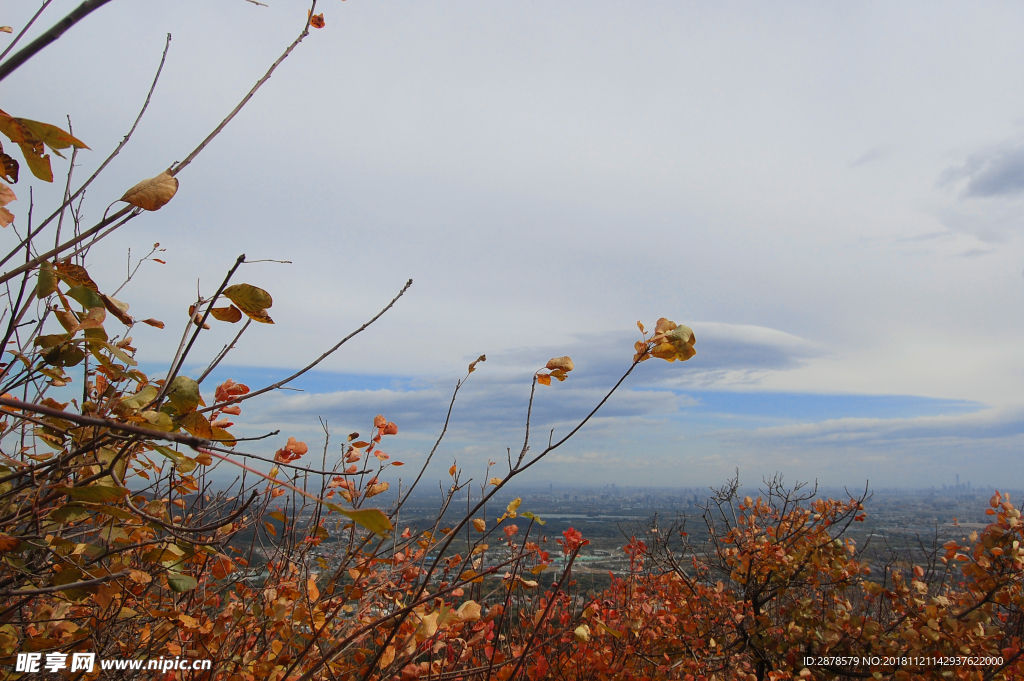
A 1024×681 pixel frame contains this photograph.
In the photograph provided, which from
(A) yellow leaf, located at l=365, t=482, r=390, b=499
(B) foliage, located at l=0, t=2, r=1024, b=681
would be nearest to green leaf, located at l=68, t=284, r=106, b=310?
(B) foliage, located at l=0, t=2, r=1024, b=681

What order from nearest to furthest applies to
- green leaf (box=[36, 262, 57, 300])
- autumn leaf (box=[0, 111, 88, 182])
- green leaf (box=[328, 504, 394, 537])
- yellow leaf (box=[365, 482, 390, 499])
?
green leaf (box=[328, 504, 394, 537]), autumn leaf (box=[0, 111, 88, 182]), green leaf (box=[36, 262, 57, 300]), yellow leaf (box=[365, 482, 390, 499])

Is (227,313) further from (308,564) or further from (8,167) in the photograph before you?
(308,564)

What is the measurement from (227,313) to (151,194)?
0.32 metres

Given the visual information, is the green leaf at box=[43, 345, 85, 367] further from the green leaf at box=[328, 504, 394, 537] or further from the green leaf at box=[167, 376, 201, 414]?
Result: the green leaf at box=[328, 504, 394, 537]

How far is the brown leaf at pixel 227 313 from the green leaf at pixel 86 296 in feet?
0.69

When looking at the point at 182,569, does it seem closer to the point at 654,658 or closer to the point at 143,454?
the point at 143,454

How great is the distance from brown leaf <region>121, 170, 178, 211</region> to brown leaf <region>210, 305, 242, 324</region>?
28cm

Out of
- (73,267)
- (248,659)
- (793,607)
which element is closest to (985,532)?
(793,607)

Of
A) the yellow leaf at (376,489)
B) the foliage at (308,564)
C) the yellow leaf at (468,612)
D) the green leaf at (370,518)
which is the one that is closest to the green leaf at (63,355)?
the foliage at (308,564)

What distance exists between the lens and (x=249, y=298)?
1.20 metres

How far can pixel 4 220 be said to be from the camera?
1.02 m

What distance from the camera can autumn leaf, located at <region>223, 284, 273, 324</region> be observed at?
1192mm

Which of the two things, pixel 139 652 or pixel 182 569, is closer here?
pixel 182 569

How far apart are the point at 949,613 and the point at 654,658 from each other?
8.10 feet
